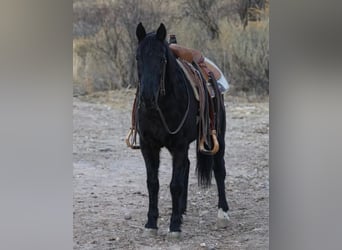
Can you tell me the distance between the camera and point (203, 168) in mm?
2570

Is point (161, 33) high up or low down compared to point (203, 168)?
up

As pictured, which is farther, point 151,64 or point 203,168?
point 203,168

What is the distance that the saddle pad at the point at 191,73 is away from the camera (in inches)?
101

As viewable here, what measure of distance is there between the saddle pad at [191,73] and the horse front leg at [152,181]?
33 cm

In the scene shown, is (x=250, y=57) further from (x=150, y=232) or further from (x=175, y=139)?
(x=150, y=232)

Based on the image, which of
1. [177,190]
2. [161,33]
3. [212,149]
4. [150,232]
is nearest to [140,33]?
[161,33]

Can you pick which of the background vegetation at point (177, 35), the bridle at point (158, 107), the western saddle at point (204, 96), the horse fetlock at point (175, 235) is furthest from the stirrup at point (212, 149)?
the horse fetlock at point (175, 235)

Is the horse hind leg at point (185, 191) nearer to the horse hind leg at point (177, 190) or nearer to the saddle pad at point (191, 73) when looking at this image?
the horse hind leg at point (177, 190)

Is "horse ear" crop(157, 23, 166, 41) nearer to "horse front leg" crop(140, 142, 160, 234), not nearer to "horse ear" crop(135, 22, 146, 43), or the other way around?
"horse ear" crop(135, 22, 146, 43)

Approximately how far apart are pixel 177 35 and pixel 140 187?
716 mm

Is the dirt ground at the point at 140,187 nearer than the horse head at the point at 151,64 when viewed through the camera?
No
